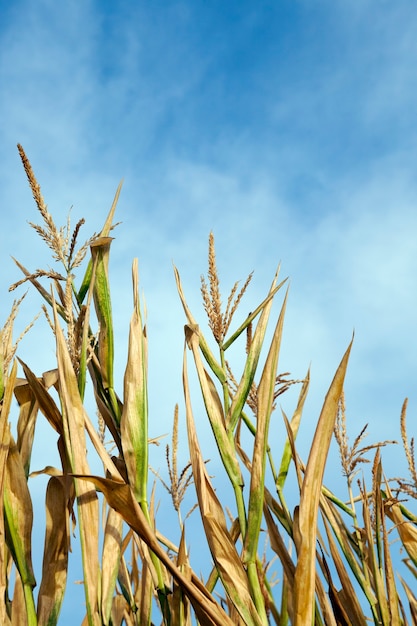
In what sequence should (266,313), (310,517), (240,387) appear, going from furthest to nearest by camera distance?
(266,313)
(240,387)
(310,517)

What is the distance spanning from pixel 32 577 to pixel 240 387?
0.62 m

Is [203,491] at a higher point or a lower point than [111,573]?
higher

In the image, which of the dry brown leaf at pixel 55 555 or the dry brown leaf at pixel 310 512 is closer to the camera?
the dry brown leaf at pixel 310 512

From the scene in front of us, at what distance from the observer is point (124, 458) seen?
1.38 meters

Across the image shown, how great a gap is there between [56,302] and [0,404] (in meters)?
0.28

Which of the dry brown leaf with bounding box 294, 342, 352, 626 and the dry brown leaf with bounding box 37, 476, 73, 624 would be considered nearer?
the dry brown leaf with bounding box 294, 342, 352, 626

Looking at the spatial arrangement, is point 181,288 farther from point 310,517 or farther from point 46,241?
point 310,517

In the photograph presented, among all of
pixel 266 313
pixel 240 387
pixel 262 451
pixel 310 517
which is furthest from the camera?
pixel 266 313

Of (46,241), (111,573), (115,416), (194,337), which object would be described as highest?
(46,241)

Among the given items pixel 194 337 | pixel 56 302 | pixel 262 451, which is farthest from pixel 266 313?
pixel 56 302

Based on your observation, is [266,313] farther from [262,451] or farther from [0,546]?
[0,546]

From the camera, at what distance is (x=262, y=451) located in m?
1.40

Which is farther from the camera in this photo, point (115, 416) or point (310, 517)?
Answer: point (115, 416)

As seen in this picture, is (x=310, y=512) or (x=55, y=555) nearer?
(x=310, y=512)
